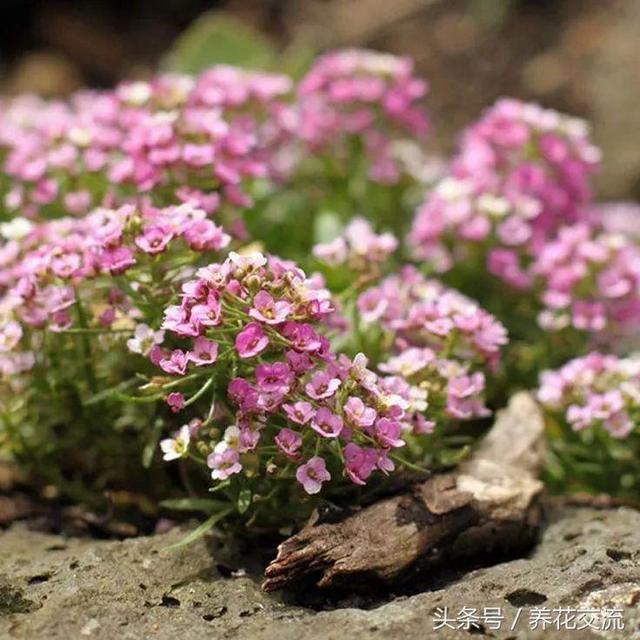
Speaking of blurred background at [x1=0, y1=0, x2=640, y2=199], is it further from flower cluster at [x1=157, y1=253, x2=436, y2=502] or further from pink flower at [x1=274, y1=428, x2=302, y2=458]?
pink flower at [x1=274, y1=428, x2=302, y2=458]

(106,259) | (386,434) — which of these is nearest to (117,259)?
(106,259)

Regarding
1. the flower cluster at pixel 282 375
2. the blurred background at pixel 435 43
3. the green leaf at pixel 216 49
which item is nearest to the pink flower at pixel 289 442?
the flower cluster at pixel 282 375

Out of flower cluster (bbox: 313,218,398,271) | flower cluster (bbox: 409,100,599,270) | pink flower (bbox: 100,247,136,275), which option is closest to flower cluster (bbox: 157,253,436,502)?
pink flower (bbox: 100,247,136,275)

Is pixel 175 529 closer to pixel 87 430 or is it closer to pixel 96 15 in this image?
pixel 87 430

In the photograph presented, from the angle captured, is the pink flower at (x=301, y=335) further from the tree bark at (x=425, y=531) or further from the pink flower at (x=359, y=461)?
A: the tree bark at (x=425, y=531)

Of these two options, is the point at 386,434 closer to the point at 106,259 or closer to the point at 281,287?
the point at 281,287

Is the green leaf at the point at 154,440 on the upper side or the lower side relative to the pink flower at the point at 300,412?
lower
